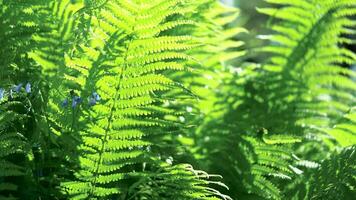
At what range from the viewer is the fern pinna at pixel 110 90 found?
1.41m

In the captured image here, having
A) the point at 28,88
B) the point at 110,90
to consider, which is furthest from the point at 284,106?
the point at 28,88

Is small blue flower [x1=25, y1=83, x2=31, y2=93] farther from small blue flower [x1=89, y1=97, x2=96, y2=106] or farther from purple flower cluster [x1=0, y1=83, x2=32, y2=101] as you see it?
small blue flower [x1=89, y1=97, x2=96, y2=106]

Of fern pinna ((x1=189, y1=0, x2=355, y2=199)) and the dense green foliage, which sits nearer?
the dense green foliage

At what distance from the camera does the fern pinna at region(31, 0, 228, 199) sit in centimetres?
141

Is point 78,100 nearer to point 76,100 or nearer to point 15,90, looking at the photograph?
point 76,100

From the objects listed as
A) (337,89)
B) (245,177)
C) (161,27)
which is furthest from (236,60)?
(161,27)

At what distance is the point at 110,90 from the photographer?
1.44 metres

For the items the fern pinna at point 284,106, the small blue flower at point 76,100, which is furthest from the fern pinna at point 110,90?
Result: the fern pinna at point 284,106

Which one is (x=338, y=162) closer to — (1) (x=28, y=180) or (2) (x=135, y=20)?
(2) (x=135, y=20)

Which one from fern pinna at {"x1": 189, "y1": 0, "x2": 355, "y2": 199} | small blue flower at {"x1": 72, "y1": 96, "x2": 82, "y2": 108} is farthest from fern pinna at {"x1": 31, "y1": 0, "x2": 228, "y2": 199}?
fern pinna at {"x1": 189, "y1": 0, "x2": 355, "y2": 199}

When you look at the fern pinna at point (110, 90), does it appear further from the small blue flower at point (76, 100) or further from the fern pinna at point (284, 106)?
the fern pinna at point (284, 106)

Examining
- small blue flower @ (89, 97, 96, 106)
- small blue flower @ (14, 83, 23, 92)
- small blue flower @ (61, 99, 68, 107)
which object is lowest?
small blue flower @ (61, 99, 68, 107)

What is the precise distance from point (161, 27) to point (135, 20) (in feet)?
0.19

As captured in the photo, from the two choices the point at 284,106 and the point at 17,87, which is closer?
the point at 17,87
